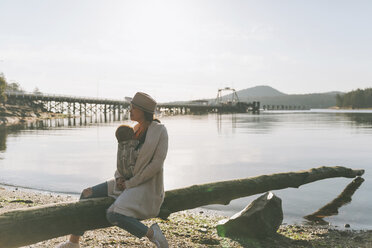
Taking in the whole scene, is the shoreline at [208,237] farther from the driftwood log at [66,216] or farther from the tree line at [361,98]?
the tree line at [361,98]

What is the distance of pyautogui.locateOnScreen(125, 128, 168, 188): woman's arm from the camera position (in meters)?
3.77

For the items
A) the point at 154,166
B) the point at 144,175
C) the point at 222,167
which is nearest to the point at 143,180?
the point at 144,175

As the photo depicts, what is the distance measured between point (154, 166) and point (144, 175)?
156 millimetres

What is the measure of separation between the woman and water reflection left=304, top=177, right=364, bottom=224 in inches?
180

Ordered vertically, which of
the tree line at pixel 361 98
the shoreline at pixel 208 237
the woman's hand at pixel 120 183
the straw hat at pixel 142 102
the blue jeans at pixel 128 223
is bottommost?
the shoreline at pixel 208 237

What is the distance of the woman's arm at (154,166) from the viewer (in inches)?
148

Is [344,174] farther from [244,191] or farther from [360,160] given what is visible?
[360,160]

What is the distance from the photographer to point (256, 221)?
547 cm

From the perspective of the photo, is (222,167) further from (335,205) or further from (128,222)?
(128,222)

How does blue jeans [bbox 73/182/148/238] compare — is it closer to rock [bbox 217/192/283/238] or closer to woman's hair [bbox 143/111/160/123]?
woman's hair [bbox 143/111/160/123]

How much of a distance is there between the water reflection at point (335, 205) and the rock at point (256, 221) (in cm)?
191

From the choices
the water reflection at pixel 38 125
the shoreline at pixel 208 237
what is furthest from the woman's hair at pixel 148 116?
the water reflection at pixel 38 125

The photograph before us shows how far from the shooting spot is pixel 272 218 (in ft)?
18.5

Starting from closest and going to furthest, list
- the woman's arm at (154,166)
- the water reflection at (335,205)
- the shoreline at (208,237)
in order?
the woman's arm at (154,166) → the shoreline at (208,237) → the water reflection at (335,205)
